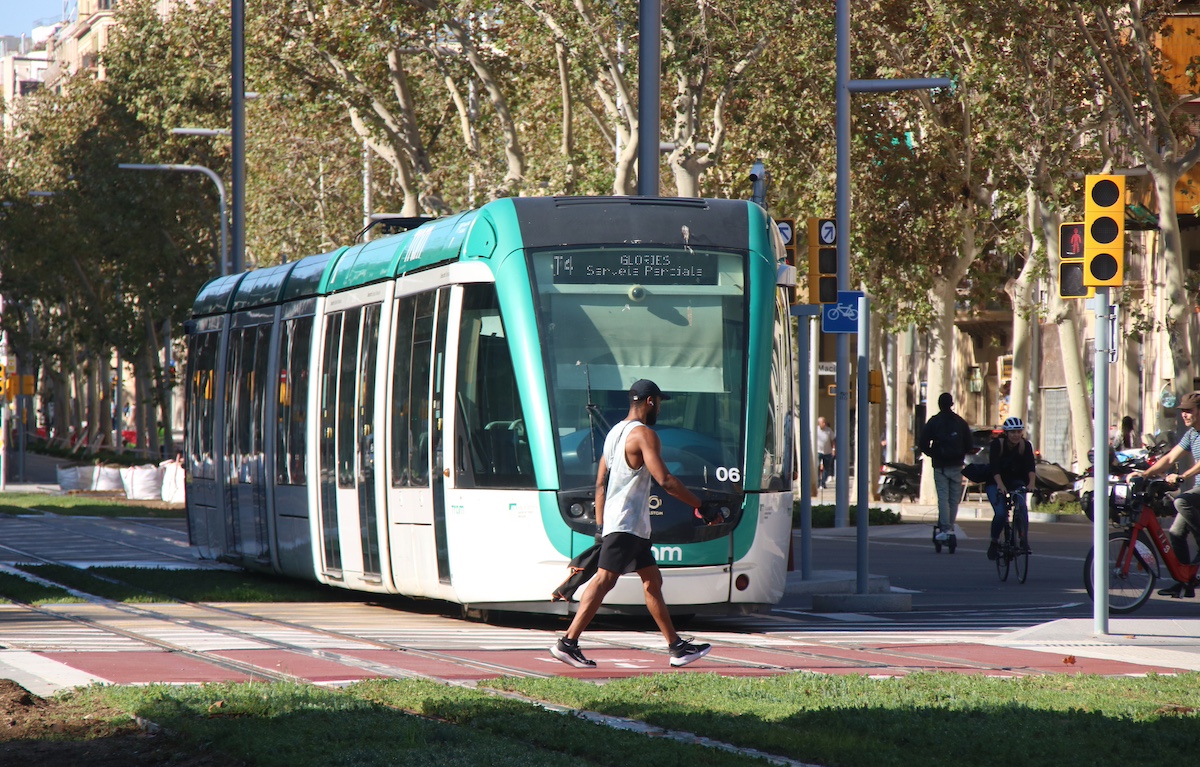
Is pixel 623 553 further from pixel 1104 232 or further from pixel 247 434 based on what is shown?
pixel 247 434

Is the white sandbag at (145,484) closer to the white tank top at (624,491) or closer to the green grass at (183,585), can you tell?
the green grass at (183,585)

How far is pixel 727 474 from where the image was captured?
13.0 meters

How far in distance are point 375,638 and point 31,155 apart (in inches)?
2143

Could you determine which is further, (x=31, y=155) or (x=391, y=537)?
(x=31, y=155)

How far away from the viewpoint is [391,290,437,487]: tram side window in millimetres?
13875

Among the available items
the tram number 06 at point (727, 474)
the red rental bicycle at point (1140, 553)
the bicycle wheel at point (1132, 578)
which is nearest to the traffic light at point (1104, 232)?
the tram number 06 at point (727, 474)

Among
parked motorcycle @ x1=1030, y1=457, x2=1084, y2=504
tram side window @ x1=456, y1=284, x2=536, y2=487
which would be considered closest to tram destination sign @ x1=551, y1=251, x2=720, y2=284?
tram side window @ x1=456, y1=284, x2=536, y2=487

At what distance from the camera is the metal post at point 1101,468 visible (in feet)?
41.9

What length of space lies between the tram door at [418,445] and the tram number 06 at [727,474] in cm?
196

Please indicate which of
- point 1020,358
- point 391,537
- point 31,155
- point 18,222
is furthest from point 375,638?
point 31,155

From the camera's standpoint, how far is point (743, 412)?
13055 mm

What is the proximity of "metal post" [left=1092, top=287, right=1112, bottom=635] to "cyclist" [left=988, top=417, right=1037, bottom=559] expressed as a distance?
18.8 feet

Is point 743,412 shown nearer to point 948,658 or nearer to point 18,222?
point 948,658

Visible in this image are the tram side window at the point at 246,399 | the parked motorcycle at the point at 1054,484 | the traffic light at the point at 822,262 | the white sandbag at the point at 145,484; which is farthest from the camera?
the white sandbag at the point at 145,484
